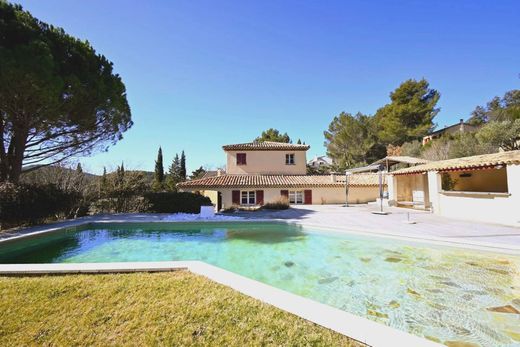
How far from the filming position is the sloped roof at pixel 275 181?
2569cm

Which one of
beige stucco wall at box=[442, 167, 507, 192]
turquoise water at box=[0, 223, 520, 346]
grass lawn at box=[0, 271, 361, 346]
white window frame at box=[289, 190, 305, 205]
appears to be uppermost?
beige stucco wall at box=[442, 167, 507, 192]

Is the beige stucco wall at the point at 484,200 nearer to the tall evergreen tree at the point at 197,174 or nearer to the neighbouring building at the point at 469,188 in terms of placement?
the neighbouring building at the point at 469,188

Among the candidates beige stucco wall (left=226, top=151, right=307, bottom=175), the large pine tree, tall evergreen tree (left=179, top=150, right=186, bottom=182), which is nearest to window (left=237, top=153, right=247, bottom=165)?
beige stucco wall (left=226, top=151, right=307, bottom=175)

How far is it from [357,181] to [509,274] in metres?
22.5

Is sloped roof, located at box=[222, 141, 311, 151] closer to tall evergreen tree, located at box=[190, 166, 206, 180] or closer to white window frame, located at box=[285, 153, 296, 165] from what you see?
white window frame, located at box=[285, 153, 296, 165]

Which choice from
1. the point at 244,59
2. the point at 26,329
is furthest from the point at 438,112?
the point at 26,329

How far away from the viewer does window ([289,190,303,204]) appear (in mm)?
27703

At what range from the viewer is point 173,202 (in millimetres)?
20375

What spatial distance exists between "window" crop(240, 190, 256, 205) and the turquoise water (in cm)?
1217

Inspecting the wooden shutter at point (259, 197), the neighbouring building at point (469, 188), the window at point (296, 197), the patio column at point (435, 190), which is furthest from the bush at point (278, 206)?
the patio column at point (435, 190)

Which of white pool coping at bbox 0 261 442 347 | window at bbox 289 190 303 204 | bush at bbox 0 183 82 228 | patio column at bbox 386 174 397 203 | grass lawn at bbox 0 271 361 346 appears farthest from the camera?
window at bbox 289 190 303 204

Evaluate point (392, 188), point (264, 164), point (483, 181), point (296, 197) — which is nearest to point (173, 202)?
point (264, 164)

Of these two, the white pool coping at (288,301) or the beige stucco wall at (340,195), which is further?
the beige stucco wall at (340,195)

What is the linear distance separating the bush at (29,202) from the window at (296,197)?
20.1 metres
